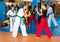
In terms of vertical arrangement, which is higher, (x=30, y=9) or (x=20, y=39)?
(x=30, y=9)

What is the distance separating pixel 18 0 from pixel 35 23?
2.44 metres

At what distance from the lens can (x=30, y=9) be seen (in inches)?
463

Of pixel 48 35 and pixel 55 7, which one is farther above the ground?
pixel 55 7

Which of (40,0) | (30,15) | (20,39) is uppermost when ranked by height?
(40,0)

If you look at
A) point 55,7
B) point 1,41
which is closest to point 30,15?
point 55,7

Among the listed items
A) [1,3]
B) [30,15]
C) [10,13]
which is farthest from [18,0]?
[10,13]

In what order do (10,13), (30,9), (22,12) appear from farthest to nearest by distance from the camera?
(30,9) < (10,13) < (22,12)

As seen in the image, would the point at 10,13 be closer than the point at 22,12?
No

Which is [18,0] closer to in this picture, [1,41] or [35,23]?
[35,23]

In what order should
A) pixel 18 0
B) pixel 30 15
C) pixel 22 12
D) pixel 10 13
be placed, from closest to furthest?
pixel 22 12
pixel 10 13
pixel 30 15
pixel 18 0

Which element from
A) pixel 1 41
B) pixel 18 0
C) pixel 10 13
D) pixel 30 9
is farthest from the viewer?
pixel 18 0

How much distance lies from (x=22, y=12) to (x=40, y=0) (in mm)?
4159

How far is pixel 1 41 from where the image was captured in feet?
24.8

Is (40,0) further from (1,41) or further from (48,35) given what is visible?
(1,41)
